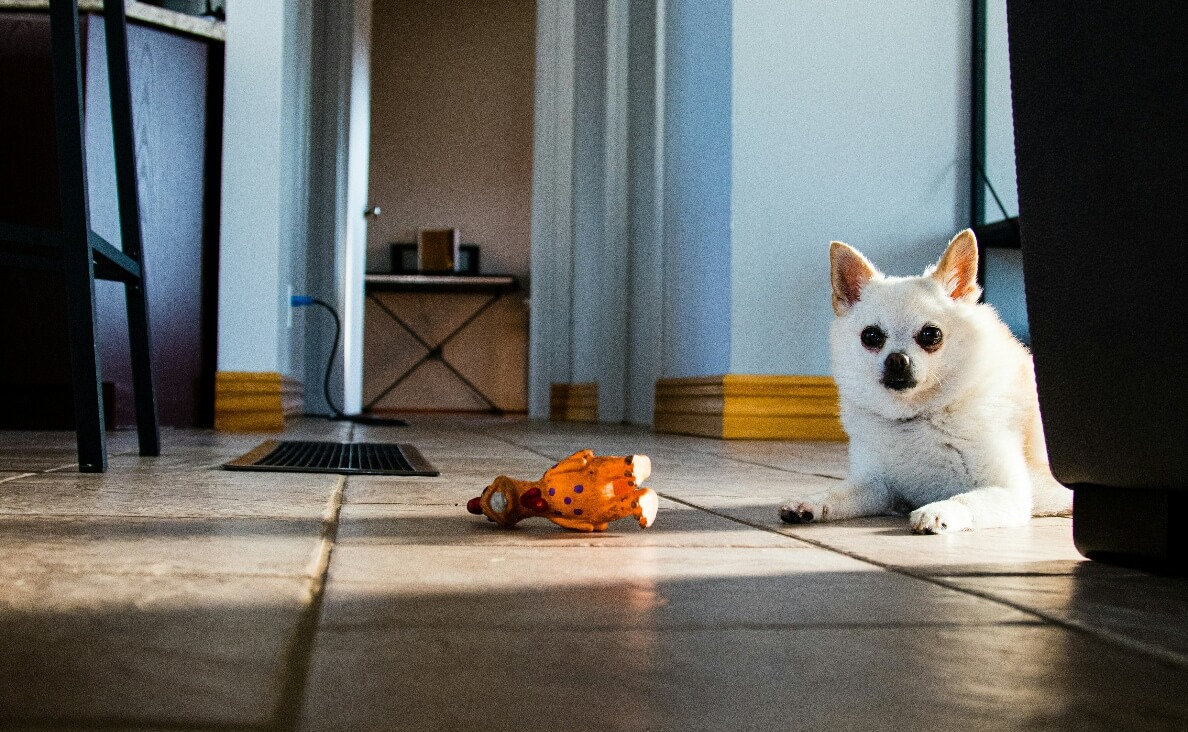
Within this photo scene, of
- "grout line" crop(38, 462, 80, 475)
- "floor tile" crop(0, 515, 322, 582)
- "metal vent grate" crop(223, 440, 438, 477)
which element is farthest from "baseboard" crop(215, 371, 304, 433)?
"floor tile" crop(0, 515, 322, 582)

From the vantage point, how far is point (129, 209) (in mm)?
1819

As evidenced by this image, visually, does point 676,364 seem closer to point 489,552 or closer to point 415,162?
point 489,552

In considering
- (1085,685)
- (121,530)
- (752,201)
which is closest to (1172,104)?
(1085,685)

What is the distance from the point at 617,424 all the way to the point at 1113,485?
13.2ft

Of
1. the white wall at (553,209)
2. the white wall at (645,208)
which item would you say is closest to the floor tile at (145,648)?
the white wall at (645,208)

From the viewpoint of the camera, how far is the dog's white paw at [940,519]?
1.01 meters

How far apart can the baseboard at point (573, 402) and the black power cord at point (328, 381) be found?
3.37ft

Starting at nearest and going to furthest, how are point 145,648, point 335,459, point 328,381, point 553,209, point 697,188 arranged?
1. point 145,648
2. point 335,459
3. point 697,188
4. point 328,381
5. point 553,209

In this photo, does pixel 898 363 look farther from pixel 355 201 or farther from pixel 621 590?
pixel 355 201

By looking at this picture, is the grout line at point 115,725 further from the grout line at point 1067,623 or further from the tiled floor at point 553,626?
the grout line at point 1067,623

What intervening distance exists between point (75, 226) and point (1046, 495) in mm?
1321

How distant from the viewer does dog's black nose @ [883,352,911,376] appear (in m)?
1.18

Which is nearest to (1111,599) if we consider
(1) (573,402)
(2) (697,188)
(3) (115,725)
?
(3) (115,725)

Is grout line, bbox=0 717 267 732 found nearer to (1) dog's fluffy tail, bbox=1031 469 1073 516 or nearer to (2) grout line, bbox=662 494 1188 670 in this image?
(2) grout line, bbox=662 494 1188 670
